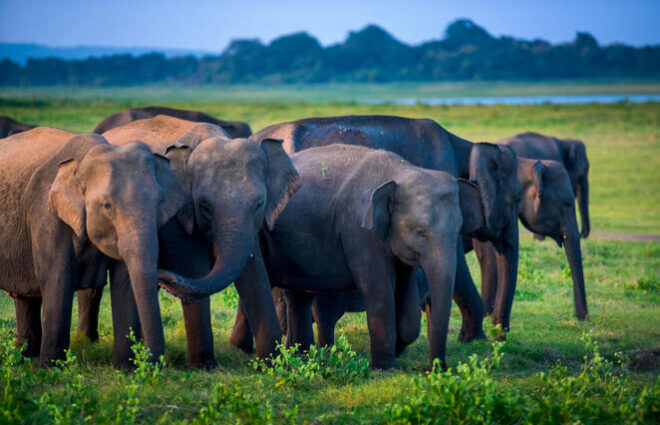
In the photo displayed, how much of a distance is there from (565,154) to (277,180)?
438 inches

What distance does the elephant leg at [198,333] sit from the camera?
710cm

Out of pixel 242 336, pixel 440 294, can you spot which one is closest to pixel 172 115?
pixel 242 336

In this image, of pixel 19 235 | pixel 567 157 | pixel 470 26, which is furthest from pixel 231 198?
pixel 470 26

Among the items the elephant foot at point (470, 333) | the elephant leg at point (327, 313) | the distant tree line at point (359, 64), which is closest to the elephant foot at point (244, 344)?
the elephant leg at point (327, 313)

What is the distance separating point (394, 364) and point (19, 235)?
290cm

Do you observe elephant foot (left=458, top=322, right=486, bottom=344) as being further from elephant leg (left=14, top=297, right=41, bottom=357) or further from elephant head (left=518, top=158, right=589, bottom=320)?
elephant leg (left=14, top=297, right=41, bottom=357)

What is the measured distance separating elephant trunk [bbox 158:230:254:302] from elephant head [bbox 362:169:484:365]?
1.03m

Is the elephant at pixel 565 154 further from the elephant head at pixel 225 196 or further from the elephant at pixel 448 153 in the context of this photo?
the elephant head at pixel 225 196

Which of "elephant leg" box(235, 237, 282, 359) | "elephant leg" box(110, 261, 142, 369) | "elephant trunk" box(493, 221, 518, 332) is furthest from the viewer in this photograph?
"elephant trunk" box(493, 221, 518, 332)

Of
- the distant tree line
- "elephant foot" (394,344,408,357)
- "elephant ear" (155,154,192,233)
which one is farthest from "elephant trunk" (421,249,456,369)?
the distant tree line

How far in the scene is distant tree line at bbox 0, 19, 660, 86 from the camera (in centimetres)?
13388

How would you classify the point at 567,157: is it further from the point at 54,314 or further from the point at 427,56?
the point at 427,56

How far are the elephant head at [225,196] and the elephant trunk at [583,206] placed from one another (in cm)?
978

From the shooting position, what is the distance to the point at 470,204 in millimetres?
7691
